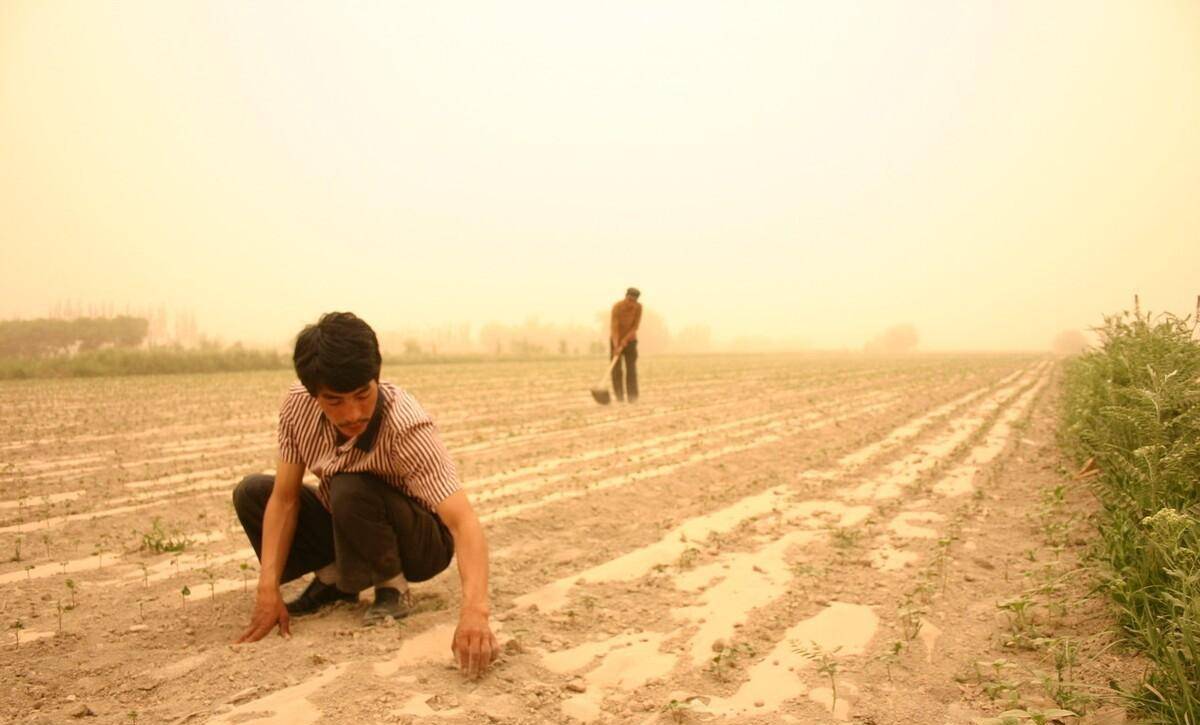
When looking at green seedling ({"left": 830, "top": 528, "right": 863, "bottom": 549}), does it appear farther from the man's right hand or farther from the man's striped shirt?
the man's right hand

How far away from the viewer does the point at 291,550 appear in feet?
9.76

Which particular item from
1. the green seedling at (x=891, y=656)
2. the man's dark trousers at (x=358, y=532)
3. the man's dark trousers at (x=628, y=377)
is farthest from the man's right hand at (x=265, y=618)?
the man's dark trousers at (x=628, y=377)

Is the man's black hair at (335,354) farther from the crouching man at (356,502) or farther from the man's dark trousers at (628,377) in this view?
the man's dark trousers at (628,377)

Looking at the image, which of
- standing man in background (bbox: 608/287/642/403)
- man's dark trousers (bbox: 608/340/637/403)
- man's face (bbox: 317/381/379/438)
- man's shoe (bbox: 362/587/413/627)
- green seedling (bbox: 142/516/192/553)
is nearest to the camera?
man's face (bbox: 317/381/379/438)

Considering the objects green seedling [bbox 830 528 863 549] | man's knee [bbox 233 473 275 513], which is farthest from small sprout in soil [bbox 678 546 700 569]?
man's knee [bbox 233 473 275 513]

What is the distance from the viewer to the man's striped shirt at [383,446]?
2629 mm

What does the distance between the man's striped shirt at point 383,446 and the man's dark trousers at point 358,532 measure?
0.07 meters

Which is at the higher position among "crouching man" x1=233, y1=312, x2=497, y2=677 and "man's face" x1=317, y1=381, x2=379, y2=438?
"man's face" x1=317, y1=381, x2=379, y2=438

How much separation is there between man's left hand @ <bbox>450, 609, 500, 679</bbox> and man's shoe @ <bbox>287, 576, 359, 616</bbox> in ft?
3.00

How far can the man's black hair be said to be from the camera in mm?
2320

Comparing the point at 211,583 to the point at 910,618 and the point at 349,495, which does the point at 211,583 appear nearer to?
the point at 349,495

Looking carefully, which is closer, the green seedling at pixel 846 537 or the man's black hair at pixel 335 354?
the man's black hair at pixel 335 354

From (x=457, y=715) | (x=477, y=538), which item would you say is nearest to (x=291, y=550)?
(x=477, y=538)

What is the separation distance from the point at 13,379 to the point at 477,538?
1815 centimetres
